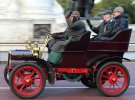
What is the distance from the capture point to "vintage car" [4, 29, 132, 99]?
25.8 feet

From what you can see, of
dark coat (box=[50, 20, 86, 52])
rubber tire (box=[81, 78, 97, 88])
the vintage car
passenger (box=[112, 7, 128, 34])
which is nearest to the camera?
the vintage car

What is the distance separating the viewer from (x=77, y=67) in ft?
26.8

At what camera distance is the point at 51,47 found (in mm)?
8164

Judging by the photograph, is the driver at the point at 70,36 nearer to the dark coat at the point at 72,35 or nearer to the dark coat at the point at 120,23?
the dark coat at the point at 72,35

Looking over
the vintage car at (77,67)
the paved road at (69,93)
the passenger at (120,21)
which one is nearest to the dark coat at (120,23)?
the passenger at (120,21)

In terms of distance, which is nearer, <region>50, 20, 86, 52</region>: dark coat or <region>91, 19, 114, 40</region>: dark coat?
<region>50, 20, 86, 52</region>: dark coat

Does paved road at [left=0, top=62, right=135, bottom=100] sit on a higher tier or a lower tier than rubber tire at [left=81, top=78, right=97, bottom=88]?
lower

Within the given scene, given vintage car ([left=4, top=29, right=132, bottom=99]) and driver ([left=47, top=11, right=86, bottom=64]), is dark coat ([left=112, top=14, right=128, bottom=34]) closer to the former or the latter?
vintage car ([left=4, top=29, right=132, bottom=99])

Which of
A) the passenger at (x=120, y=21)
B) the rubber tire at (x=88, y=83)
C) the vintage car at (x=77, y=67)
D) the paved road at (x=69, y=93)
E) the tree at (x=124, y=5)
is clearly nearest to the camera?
the vintage car at (x=77, y=67)

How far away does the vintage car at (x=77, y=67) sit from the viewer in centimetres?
786

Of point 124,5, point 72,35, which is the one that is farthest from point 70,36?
point 124,5

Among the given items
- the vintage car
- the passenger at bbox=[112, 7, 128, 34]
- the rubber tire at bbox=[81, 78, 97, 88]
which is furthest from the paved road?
the passenger at bbox=[112, 7, 128, 34]

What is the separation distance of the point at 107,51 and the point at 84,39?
515 mm

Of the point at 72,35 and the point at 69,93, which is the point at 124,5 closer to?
the point at 69,93
